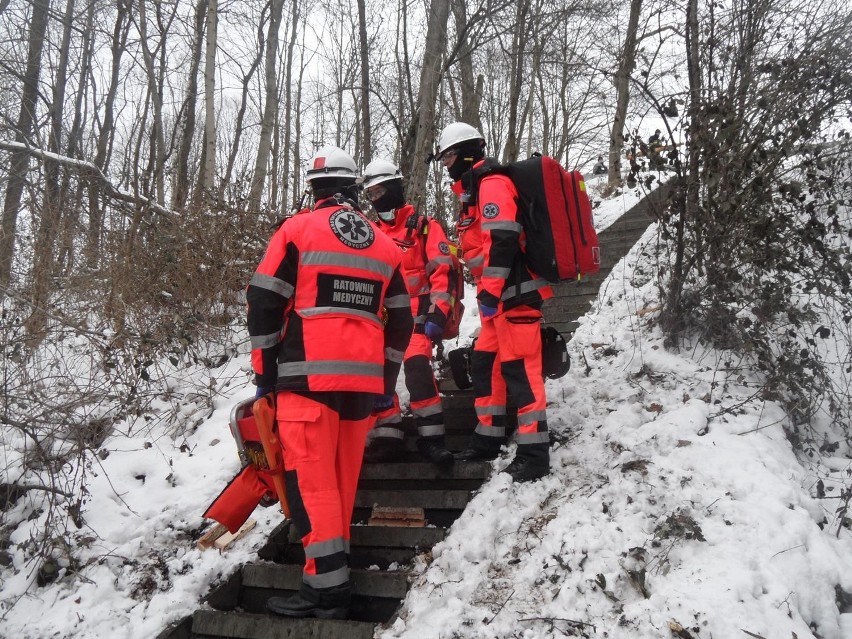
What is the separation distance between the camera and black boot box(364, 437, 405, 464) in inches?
172

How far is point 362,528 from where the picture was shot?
3.61 metres

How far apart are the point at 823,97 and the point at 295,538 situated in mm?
4883

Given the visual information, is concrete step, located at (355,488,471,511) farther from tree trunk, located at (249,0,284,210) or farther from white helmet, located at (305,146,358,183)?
tree trunk, located at (249,0,284,210)

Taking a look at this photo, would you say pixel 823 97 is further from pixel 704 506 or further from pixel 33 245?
pixel 33 245

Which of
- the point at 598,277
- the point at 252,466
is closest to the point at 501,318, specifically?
the point at 252,466

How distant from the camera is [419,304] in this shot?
193 inches

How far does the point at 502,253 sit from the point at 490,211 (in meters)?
0.30

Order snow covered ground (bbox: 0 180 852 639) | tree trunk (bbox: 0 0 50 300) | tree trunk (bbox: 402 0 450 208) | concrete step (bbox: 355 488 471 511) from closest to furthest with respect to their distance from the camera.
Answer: snow covered ground (bbox: 0 180 852 639), concrete step (bbox: 355 488 471 511), tree trunk (bbox: 0 0 50 300), tree trunk (bbox: 402 0 450 208)

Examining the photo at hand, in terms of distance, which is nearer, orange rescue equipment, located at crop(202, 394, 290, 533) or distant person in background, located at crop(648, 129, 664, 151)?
orange rescue equipment, located at crop(202, 394, 290, 533)

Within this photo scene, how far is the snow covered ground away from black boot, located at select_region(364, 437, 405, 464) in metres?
0.87

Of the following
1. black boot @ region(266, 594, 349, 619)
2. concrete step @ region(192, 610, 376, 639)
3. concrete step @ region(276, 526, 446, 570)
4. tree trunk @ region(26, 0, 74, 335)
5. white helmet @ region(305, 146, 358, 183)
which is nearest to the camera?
concrete step @ region(192, 610, 376, 639)

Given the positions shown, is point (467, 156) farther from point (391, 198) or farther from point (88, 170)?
point (88, 170)

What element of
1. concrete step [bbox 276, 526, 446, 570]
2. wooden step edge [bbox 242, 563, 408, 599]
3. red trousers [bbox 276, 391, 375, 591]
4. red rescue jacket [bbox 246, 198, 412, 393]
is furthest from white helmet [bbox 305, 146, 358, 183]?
wooden step edge [bbox 242, 563, 408, 599]

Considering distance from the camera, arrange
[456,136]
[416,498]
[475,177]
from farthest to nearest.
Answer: [456,136]
[475,177]
[416,498]
